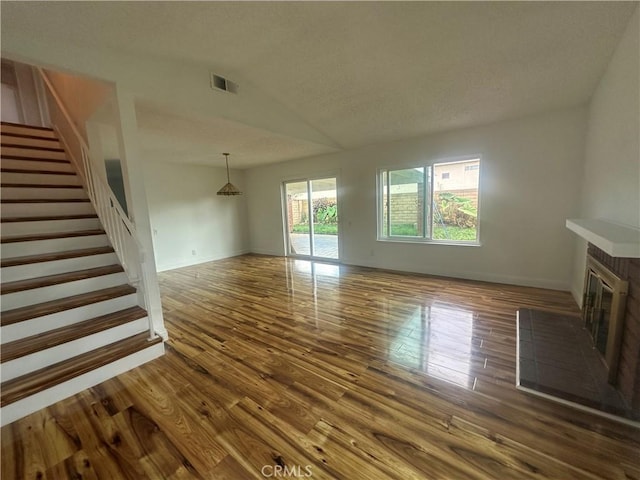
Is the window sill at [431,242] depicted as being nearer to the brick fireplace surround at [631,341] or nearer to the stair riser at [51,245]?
the brick fireplace surround at [631,341]

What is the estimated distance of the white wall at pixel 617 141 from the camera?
72.6 inches

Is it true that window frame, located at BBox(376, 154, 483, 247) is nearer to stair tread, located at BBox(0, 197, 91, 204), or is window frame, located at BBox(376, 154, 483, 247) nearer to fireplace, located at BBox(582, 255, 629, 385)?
fireplace, located at BBox(582, 255, 629, 385)

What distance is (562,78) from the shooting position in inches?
109

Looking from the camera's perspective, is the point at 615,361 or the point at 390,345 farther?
the point at 390,345

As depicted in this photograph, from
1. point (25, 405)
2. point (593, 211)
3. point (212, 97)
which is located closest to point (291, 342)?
point (25, 405)

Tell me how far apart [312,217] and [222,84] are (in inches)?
148

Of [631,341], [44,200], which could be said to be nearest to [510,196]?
[631,341]

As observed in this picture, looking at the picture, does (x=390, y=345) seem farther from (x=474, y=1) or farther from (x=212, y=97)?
(x=212, y=97)

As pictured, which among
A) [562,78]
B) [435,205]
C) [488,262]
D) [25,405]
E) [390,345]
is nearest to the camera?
[25,405]

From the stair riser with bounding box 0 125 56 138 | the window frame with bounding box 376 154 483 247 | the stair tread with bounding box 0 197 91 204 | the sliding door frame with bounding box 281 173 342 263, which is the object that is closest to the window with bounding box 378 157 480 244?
the window frame with bounding box 376 154 483 247

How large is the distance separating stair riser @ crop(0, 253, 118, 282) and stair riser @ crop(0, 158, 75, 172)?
6.03ft

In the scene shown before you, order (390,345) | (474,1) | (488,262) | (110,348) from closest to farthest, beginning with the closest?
(474,1)
(110,348)
(390,345)
(488,262)

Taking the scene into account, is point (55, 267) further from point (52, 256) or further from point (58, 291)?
point (58, 291)

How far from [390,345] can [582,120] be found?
3808mm
